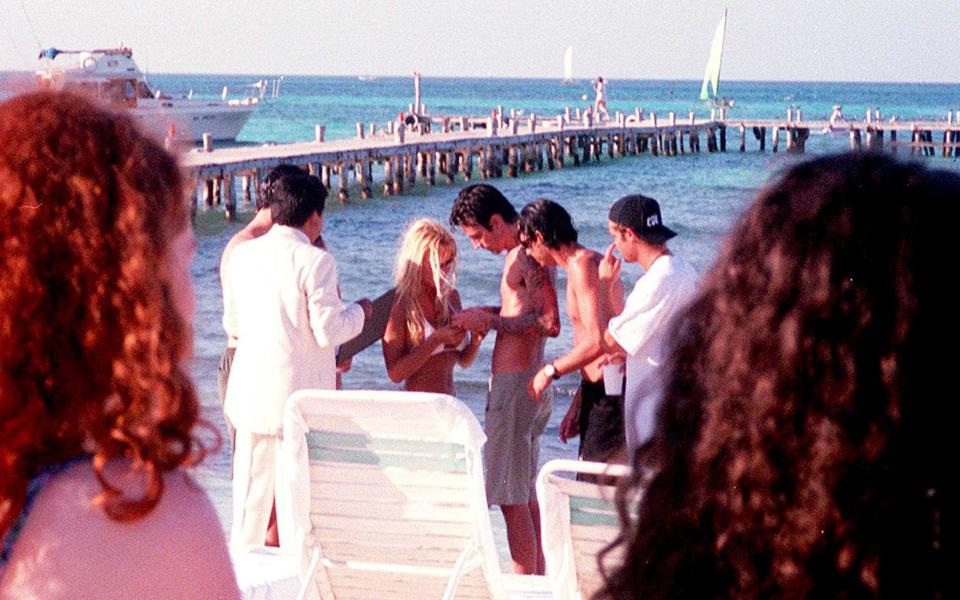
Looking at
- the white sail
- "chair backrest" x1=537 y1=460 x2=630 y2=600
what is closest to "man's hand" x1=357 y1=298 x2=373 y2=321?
"chair backrest" x1=537 y1=460 x2=630 y2=600

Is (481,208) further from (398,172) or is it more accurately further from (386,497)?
(398,172)

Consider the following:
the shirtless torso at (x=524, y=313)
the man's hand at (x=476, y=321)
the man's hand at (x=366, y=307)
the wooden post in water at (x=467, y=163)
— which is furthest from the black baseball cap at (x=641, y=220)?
the wooden post in water at (x=467, y=163)

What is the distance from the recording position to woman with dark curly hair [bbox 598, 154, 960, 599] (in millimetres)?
1264

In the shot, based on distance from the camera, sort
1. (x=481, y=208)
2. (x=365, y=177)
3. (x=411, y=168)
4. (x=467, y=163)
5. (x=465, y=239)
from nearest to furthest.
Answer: (x=481, y=208) < (x=465, y=239) < (x=365, y=177) < (x=411, y=168) < (x=467, y=163)

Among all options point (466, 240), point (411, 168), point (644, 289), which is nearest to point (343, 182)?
point (411, 168)

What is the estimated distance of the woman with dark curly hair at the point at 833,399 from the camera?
4.15ft

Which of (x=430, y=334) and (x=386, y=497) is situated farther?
(x=430, y=334)

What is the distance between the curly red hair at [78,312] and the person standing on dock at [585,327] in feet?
11.3

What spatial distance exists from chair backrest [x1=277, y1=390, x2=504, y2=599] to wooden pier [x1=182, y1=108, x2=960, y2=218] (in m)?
17.6

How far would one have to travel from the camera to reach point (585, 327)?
4957mm

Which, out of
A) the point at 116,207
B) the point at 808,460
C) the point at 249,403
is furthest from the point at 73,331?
the point at 249,403

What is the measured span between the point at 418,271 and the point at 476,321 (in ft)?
0.98

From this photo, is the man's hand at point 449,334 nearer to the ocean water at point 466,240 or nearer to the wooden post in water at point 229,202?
the ocean water at point 466,240

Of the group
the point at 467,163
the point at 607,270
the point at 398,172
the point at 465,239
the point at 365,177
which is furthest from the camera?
the point at 467,163
